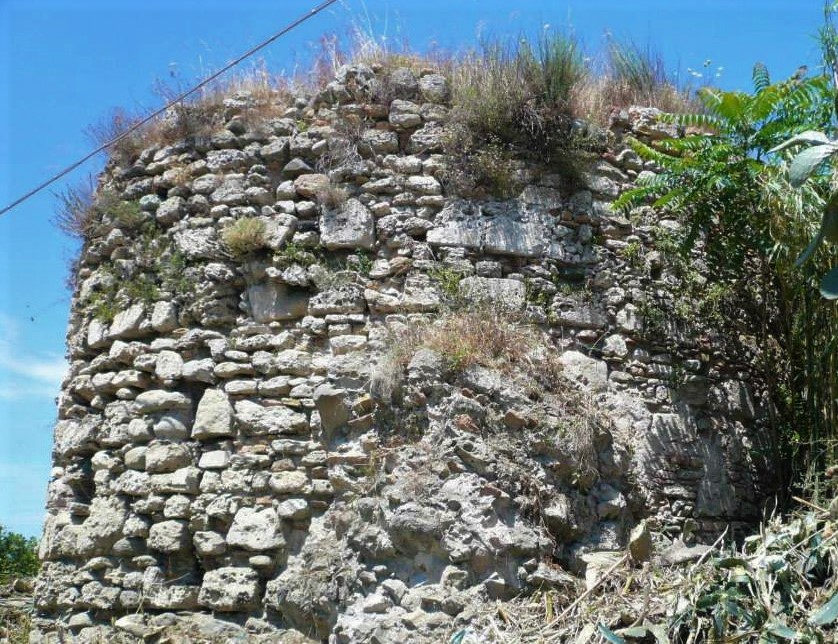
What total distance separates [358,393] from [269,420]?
634 mm

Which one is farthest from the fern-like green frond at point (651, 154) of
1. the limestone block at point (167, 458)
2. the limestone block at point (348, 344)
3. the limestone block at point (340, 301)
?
the limestone block at point (167, 458)

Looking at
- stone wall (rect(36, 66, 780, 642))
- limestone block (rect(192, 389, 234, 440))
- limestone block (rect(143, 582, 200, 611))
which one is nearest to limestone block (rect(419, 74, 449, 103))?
stone wall (rect(36, 66, 780, 642))

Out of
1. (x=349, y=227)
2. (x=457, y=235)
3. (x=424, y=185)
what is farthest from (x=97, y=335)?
(x=457, y=235)

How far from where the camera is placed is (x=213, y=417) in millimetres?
5664

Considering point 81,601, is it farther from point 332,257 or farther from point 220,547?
point 332,257

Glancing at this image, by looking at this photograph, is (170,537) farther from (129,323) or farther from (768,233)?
(768,233)

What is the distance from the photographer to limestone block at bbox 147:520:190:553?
553 cm

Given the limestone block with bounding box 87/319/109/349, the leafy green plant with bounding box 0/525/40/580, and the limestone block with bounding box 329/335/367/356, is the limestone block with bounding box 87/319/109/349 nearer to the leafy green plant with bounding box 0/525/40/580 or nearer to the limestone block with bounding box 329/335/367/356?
the limestone block with bounding box 329/335/367/356

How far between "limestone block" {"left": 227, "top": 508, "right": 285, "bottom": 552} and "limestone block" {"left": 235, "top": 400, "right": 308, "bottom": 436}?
469 mm

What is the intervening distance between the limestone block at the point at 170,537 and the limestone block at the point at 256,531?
14.3 inches

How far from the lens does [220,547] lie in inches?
213

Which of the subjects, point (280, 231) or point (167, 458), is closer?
point (167, 458)

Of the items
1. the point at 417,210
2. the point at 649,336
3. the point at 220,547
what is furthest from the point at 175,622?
the point at 649,336

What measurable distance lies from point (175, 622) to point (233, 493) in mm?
→ 793
